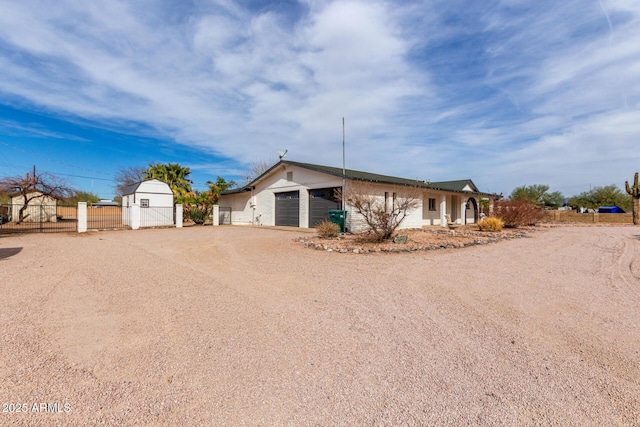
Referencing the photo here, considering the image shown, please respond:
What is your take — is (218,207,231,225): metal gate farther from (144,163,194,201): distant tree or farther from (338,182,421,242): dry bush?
(338,182,421,242): dry bush

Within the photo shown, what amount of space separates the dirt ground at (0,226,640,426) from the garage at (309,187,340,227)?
11.0m

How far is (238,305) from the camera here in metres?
4.40

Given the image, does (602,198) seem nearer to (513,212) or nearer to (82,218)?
(513,212)

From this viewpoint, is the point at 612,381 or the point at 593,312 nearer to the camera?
the point at 612,381

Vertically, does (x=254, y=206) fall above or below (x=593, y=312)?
above

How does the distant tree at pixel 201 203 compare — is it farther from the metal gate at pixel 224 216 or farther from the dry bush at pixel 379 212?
the dry bush at pixel 379 212

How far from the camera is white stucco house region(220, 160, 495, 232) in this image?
17.0 meters

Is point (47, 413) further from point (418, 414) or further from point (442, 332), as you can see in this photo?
point (442, 332)

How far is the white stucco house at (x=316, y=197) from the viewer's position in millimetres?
16969

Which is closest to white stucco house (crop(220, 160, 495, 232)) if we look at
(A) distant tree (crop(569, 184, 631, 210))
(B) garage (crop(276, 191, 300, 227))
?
(B) garage (crop(276, 191, 300, 227))

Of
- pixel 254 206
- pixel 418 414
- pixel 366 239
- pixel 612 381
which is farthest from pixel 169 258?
pixel 254 206

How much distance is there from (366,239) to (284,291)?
639 centimetres

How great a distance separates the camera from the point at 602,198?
145 ft

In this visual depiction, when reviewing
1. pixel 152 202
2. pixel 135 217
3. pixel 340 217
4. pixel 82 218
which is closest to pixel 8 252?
pixel 82 218
